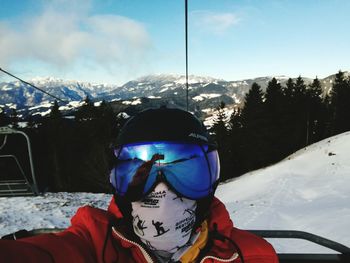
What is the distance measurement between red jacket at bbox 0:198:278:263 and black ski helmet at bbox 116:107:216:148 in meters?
0.39

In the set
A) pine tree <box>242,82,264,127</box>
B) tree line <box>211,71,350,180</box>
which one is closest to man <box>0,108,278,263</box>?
tree line <box>211,71,350,180</box>

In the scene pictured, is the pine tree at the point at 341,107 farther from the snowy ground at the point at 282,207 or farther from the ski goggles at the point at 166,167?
the ski goggles at the point at 166,167

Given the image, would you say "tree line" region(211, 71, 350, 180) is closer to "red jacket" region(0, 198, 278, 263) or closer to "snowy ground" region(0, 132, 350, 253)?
"snowy ground" region(0, 132, 350, 253)

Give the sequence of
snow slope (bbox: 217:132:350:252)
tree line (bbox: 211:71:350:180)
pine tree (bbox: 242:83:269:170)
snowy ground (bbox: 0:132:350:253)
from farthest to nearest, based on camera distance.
→ tree line (bbox: 211:71:350:180), pine tree (bbox: 242:83:269:170), snow slope (bbox: 217:132:350:252), snowy ground (bbox: 0:132:350:253)

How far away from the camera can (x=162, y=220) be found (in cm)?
159

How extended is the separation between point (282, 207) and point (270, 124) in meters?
32.3

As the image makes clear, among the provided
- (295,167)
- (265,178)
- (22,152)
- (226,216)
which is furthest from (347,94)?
(226,216)

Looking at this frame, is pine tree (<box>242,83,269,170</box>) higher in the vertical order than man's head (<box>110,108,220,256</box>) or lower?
lower

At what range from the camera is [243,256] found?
1.86 metres

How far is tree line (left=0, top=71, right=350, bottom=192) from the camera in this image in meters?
39.3

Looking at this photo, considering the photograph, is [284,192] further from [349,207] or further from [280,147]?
[280,147]

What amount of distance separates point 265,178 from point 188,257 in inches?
922

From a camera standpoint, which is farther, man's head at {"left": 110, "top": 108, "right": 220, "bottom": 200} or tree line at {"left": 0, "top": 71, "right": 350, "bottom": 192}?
tree line at {"left": 0, "top": 71, "right": 350, "bottom": 192}

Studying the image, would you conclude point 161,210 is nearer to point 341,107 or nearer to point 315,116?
point 341,107
